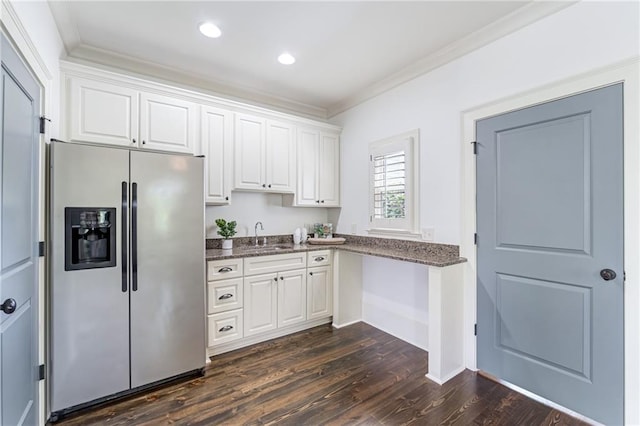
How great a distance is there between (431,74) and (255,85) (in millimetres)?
1899

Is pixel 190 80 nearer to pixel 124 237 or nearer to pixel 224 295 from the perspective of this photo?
pixel 124 237

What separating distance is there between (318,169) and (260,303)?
1.79 meters

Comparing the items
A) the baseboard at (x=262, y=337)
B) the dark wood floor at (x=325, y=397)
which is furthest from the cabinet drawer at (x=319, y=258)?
the dark wood floor at (x=325, y=397)

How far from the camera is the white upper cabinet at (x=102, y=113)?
2.23 metres

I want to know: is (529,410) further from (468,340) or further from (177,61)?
(177,61)

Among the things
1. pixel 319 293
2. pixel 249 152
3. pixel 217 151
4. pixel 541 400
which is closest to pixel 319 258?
pixel 319 293

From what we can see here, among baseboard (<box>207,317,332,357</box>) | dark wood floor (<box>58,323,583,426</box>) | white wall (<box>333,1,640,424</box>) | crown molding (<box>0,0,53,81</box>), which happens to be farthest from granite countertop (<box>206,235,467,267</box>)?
crown molding (<box>0,0,53,81</box>)

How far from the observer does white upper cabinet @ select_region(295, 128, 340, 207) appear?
11.7ft

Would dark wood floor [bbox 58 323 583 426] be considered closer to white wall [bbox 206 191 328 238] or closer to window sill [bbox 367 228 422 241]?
window sill [bbox 367 228 422 241]

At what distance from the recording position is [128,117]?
244 centimetres

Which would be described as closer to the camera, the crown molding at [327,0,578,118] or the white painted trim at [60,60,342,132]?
the crown molding at [327,0,578,118]

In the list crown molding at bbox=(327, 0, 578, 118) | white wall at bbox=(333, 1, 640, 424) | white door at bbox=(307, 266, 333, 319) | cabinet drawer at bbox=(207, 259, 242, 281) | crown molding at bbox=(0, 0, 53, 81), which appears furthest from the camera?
white door at bbox=(307, 266, 333, 319)

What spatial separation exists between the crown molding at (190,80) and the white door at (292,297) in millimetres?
2111

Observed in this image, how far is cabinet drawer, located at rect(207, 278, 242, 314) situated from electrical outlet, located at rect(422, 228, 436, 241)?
1.83 m
